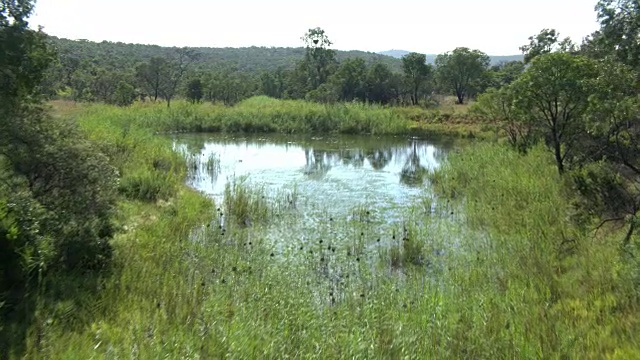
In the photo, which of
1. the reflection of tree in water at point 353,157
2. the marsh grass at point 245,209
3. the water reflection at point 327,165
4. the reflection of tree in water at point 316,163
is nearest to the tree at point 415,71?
the water reflection at point 327,165

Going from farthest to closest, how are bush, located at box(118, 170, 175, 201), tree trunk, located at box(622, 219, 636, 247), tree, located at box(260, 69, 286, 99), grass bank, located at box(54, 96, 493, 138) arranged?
tree, located at box(260, 69, 286, 99), grass bank, located at box(54, 96, 493, 138), bush, located at box(118, 170, 175, 201), tree trunk, located at box(622, 219, 636, 247)

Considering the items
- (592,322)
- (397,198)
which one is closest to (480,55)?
(397,198)

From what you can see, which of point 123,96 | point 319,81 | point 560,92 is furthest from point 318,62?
point 560,92

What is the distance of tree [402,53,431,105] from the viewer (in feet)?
166

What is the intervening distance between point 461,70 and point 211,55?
264ft

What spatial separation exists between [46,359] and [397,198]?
10569 mm

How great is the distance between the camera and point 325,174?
17.8 m

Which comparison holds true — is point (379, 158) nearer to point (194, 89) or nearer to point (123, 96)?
point (123, 96)

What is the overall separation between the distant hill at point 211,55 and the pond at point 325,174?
55.2 meters

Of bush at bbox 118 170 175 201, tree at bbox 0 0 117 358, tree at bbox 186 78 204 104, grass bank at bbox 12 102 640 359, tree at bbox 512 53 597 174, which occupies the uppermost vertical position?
tree at bbox 186 78 204 104

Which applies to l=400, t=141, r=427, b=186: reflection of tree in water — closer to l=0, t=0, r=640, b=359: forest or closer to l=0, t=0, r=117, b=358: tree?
l=0, t=0, r=640, b=359: forest

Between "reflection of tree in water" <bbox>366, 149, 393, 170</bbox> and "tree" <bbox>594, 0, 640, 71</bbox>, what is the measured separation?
9.28 m

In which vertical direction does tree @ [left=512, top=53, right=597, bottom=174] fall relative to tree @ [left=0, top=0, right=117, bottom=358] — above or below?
above

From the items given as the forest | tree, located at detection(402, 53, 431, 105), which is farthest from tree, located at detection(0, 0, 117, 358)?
tree, located at detection(402, 53, 431, 105)
